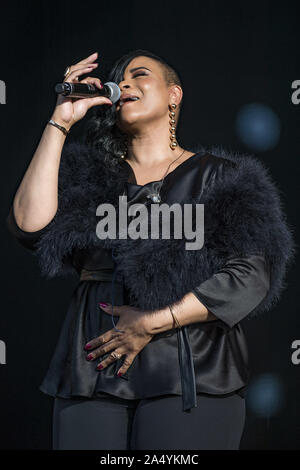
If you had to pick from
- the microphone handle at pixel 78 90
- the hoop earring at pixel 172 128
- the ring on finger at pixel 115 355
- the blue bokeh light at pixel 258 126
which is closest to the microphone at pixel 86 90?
the microphone handle at pixel 78 90

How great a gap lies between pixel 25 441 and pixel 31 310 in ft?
1.76

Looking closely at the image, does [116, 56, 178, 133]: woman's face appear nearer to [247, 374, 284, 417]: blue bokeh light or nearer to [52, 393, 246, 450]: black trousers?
[52, 393, 246, 450]: black trousers

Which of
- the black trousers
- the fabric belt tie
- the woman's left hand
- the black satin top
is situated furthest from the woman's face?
the black trousers

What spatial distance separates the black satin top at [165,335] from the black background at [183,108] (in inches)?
37.4

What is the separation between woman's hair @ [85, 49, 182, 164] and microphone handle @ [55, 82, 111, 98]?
0.17m

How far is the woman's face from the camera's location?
1.83 metres

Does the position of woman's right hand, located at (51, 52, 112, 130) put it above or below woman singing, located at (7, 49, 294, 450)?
above

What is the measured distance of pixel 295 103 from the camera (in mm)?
2594

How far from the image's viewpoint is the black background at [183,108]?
2.59m

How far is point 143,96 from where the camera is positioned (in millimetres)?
1847

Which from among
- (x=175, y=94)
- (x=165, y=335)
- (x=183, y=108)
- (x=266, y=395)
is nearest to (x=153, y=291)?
(x=165, y=335)

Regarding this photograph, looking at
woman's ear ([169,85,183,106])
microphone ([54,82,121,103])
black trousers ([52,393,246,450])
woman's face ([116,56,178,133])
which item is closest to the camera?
black trousers ([52,393,246,450])
